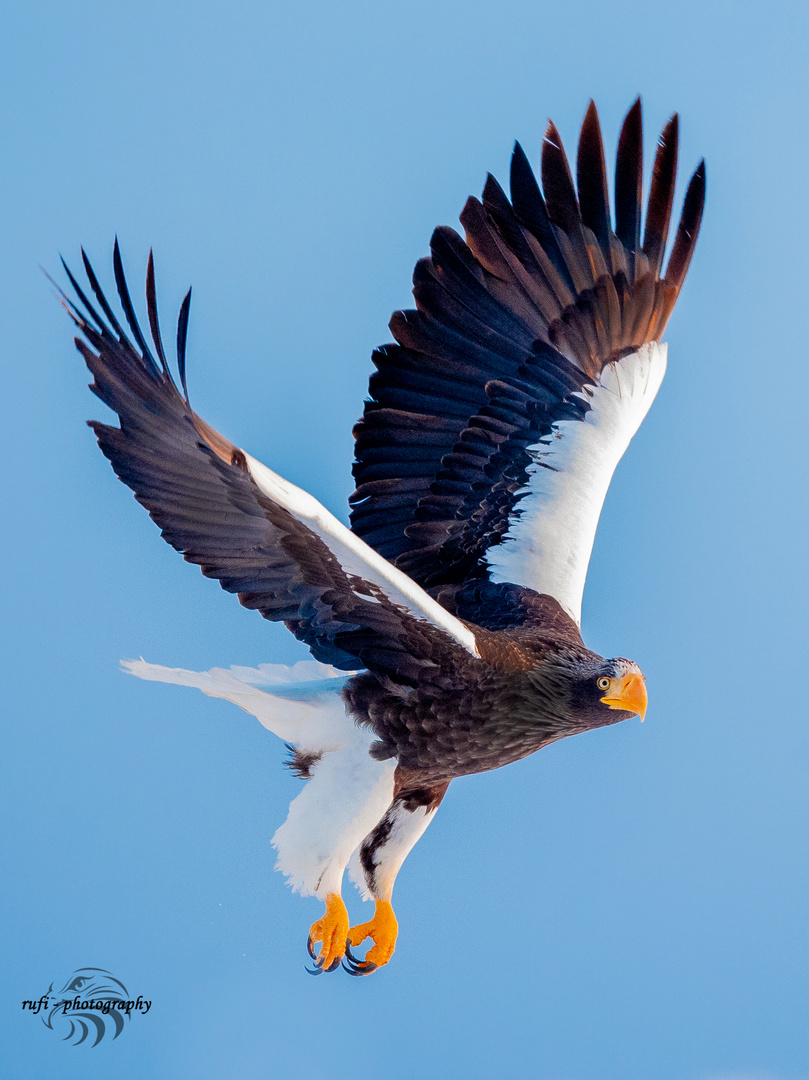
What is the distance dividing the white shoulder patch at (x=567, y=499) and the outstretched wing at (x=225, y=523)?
0.50 metres

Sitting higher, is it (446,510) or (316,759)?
(446,510)

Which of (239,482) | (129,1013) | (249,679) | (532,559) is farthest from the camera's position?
(129,1013)

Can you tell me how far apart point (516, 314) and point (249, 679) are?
1106 millimetres

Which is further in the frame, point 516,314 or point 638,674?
point 516,314

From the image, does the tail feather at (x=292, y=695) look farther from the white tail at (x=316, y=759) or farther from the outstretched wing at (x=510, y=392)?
the outstretched wing at (x=510, y=392)

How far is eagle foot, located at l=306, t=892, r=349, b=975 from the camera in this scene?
249 cm

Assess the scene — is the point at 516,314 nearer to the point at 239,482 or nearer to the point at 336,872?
the point at 239,482

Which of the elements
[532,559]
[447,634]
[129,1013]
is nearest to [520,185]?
[532,559]

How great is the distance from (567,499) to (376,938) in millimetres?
1128

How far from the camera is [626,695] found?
238 centimetres

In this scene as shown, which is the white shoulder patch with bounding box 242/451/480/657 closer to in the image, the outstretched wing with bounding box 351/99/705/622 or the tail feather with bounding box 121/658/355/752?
the tail feather with bounding box 121/658/355/752

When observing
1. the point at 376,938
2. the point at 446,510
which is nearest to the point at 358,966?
the point at 376,938

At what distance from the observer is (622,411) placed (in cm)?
294

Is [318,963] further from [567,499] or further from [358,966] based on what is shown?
[567,499]
